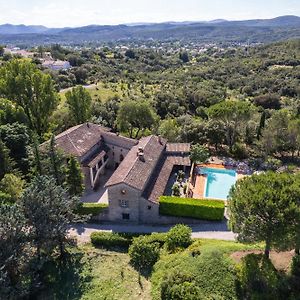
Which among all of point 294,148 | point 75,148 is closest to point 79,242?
point 75,148

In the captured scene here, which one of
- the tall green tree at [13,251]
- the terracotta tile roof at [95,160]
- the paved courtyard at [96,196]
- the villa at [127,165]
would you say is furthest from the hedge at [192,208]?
the tall green tree at [13,251]

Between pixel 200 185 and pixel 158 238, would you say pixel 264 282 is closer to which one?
pixel 158 238

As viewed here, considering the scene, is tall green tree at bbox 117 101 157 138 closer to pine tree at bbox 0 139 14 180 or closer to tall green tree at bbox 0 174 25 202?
pine tree at bbox 0 139 14 180

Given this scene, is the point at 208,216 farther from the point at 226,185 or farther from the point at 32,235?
the point at 32,235

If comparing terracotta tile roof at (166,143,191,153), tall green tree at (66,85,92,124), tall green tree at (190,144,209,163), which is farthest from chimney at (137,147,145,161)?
tall green tree at (66,85,92,124)

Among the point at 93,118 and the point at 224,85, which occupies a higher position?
the point at 93,118

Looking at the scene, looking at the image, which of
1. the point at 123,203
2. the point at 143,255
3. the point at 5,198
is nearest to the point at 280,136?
the point at 123,203
